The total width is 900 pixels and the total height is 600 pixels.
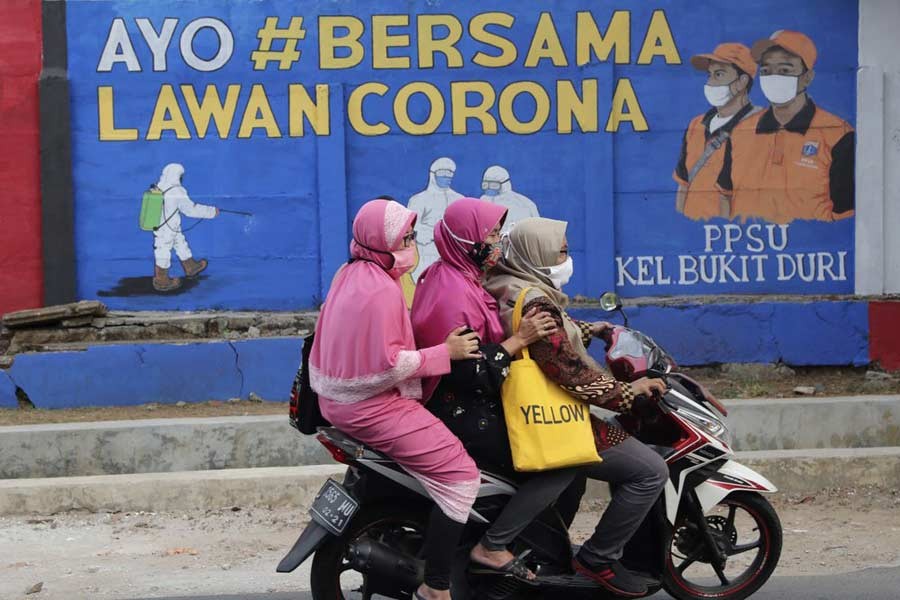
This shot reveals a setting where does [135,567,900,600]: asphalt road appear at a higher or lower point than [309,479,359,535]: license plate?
lower

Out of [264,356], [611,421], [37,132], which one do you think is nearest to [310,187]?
[264,356]

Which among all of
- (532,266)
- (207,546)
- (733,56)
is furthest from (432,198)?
(532,266)

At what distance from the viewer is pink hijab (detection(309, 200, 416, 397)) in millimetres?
4012

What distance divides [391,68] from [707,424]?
575 centimetres

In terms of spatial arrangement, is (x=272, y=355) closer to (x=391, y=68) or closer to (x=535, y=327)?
(x=391, y=68)

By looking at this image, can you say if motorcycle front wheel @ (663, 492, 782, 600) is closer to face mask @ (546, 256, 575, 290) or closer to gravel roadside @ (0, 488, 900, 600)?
gravel roadside @ (0, 488, 900, 600)

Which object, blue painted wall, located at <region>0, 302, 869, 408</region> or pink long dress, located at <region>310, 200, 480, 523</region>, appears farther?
blue painted wall, located at <region>0, 302, 869, 408</region>

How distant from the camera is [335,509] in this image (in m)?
4.14

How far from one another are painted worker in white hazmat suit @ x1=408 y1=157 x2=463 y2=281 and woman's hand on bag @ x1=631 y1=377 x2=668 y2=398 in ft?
17.8

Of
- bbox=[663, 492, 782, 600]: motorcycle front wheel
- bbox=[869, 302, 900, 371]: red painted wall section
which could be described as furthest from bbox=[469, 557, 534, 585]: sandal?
bbox=[869, 302, 900, 371]: red painted wall section

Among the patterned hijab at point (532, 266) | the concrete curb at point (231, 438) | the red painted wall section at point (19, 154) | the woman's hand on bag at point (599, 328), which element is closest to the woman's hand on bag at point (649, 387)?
the patterned hijab at point (532, 266)

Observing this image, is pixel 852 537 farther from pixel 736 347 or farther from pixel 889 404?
pixel 736 347

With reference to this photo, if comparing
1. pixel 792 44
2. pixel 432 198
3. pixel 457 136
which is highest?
pixel 792 44

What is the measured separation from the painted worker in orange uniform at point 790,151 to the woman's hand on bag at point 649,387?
5.68m
